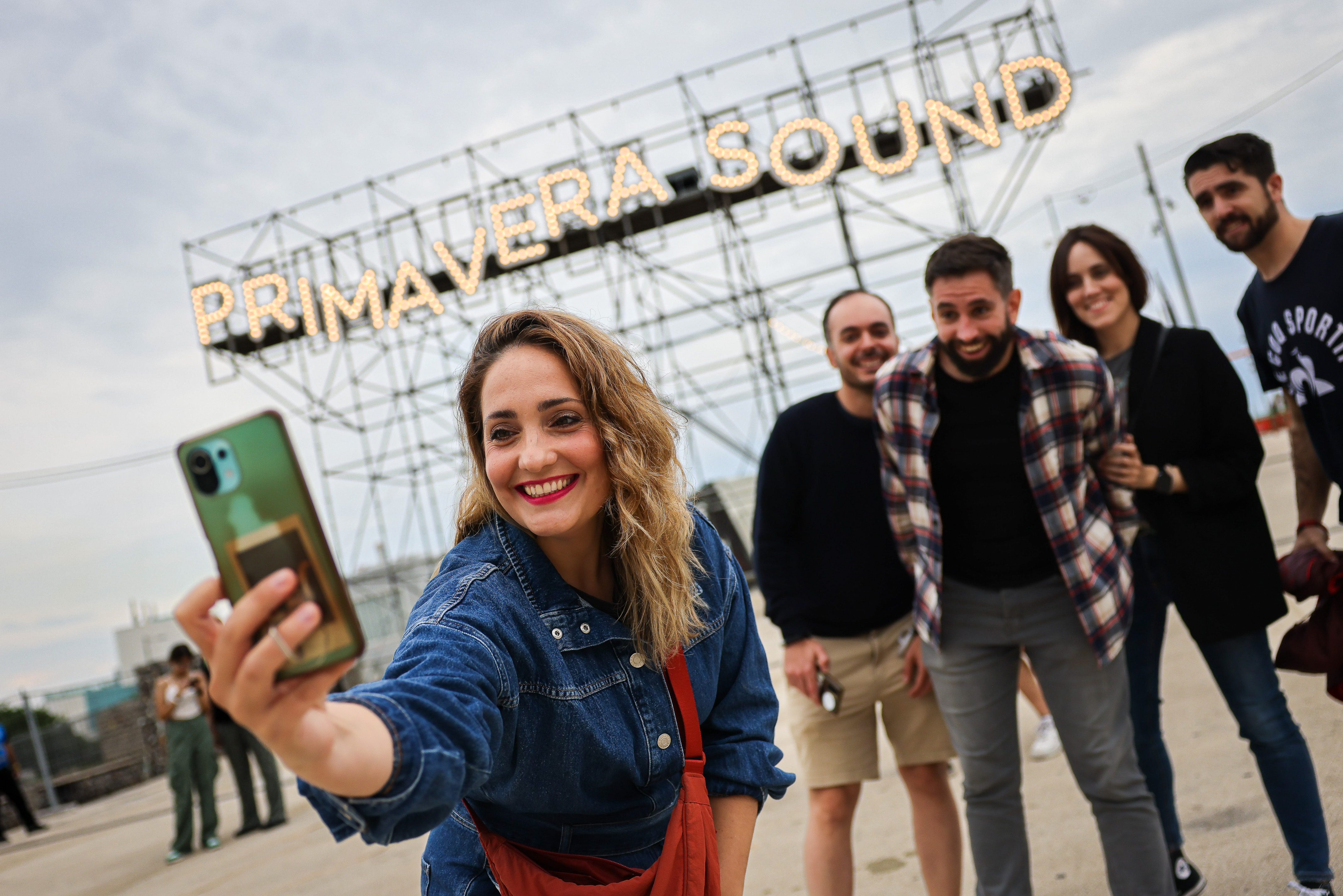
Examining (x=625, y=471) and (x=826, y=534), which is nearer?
(x=625, y=471)

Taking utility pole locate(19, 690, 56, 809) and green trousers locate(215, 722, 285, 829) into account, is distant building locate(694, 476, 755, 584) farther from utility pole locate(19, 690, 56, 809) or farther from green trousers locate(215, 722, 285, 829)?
utility pole locate(19, 690, 56, 809)

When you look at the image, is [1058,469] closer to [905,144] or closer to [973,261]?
[973,261]

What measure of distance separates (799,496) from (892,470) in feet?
1.24

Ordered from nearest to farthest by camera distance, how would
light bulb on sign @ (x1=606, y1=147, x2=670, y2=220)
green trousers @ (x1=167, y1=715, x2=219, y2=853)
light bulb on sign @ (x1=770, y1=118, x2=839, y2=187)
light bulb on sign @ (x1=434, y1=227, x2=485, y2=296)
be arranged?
green trousers @ (x1=167, y1=715, x2=219, y2=853) → light bulb on sign @ (x1=770, y1=118, x2=839, y2=187) → light bulb on sign @ (x1=606, y1=147, x2=670, y2=220) → light bulb on sign @ (x1=434, y1=227, x2=485, y2=296)

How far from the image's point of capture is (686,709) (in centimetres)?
153

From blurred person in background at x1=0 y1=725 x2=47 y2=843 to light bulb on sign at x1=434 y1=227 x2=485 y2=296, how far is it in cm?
869

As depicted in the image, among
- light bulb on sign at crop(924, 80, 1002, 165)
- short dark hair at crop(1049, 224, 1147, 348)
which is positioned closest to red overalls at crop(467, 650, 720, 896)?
short dark hair at crop(1049, 224, 1147, 348)

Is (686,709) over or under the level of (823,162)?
under

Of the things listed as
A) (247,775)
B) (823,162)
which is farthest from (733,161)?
(247,775)

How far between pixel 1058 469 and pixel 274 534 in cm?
208

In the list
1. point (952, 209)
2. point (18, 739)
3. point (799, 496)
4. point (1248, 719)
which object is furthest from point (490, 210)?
point (1248, 719)

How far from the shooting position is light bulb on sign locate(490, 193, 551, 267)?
48.6 ft

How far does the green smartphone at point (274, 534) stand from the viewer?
0.79m

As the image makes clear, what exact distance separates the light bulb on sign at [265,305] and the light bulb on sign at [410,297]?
6.99 ft
